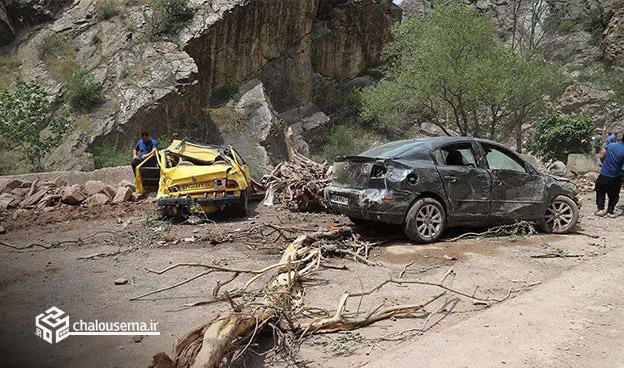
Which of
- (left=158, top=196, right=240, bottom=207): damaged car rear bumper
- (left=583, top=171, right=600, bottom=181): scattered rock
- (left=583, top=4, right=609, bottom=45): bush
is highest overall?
(left=583, top=4, right=609, bottom=45): bush

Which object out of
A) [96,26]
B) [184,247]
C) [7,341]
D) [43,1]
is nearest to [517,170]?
[184,247]

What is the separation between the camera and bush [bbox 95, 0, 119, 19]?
25.4m

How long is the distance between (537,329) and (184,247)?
5.03 meters

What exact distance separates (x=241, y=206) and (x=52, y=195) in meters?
5.07

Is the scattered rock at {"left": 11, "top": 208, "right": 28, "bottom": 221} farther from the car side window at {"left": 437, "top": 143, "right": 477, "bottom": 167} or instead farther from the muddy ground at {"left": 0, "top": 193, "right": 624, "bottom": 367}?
the car side window at {"left": 437, "top": 143, "right": 477, "bottom": 167}

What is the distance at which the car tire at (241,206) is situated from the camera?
9008mm

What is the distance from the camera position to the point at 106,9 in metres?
25.4

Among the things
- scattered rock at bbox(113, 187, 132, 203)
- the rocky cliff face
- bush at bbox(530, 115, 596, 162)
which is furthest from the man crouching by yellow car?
bush at bbox(530, 115, 596, 162)

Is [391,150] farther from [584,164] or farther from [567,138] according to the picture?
[567,138]

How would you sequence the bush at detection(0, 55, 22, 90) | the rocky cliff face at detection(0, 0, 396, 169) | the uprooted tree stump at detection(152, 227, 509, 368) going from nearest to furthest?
the uprooted tree stump at detection(152, 227, 509, 368), the rocky cliff face at detection(0, 0, 396, 169), the bush at detection(0, 55, 22, 90)

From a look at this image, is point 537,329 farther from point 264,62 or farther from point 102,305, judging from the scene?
point 264,62

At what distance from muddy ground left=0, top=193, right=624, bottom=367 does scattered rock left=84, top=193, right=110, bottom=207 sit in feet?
5.54

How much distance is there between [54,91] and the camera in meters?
22.3

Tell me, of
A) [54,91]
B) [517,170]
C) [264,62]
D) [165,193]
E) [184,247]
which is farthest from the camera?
[264,62]
